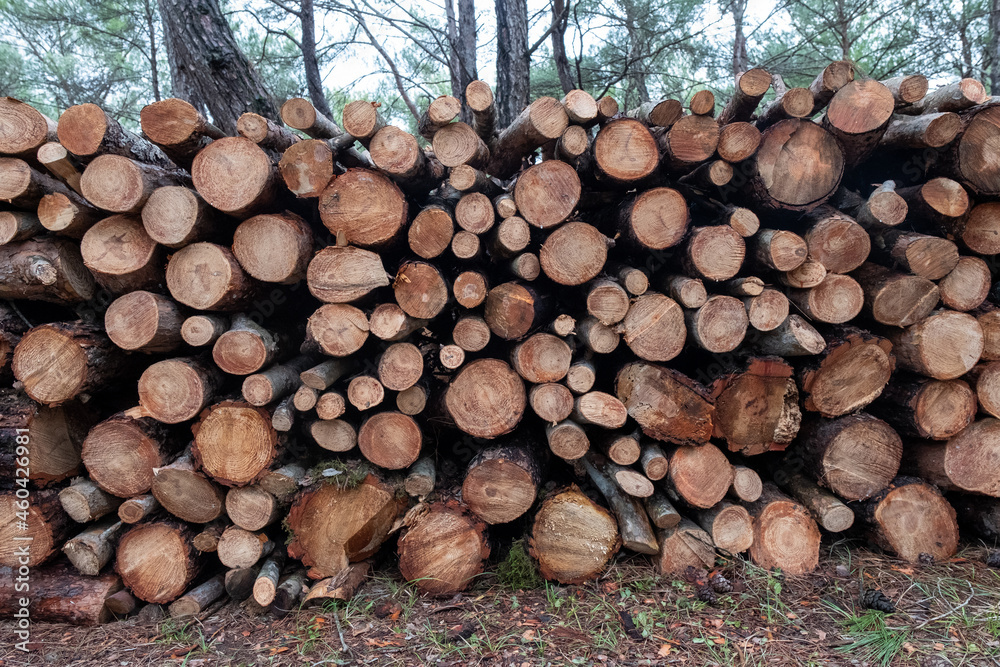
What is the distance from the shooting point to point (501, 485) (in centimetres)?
264

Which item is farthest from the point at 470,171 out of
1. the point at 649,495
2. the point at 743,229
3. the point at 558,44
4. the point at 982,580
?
the point at 558,44

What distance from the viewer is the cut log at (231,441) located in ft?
8.44

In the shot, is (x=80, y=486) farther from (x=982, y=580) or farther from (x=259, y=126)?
(x=982, y=580)

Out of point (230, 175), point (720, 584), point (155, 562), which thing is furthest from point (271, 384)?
point (720, 584)

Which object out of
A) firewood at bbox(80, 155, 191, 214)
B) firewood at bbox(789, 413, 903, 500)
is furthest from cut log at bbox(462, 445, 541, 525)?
firewood at bbox(80, 155, 191, 214)

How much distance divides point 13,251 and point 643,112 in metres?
3.06

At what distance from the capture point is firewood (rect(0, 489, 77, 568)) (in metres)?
2.59

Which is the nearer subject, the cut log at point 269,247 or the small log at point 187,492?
Result: the cut log at point 269,247

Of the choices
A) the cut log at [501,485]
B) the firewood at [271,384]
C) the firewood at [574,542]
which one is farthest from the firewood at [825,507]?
the firewood at [271,384]

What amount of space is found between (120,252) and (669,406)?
8.56ft

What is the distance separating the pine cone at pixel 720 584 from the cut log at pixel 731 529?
0.17m

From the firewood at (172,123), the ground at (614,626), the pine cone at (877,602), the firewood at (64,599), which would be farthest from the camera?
the firewood at (64,599)

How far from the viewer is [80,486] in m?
2.67

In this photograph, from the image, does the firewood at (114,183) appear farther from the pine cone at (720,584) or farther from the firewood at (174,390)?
the pine cone at (720,584)
